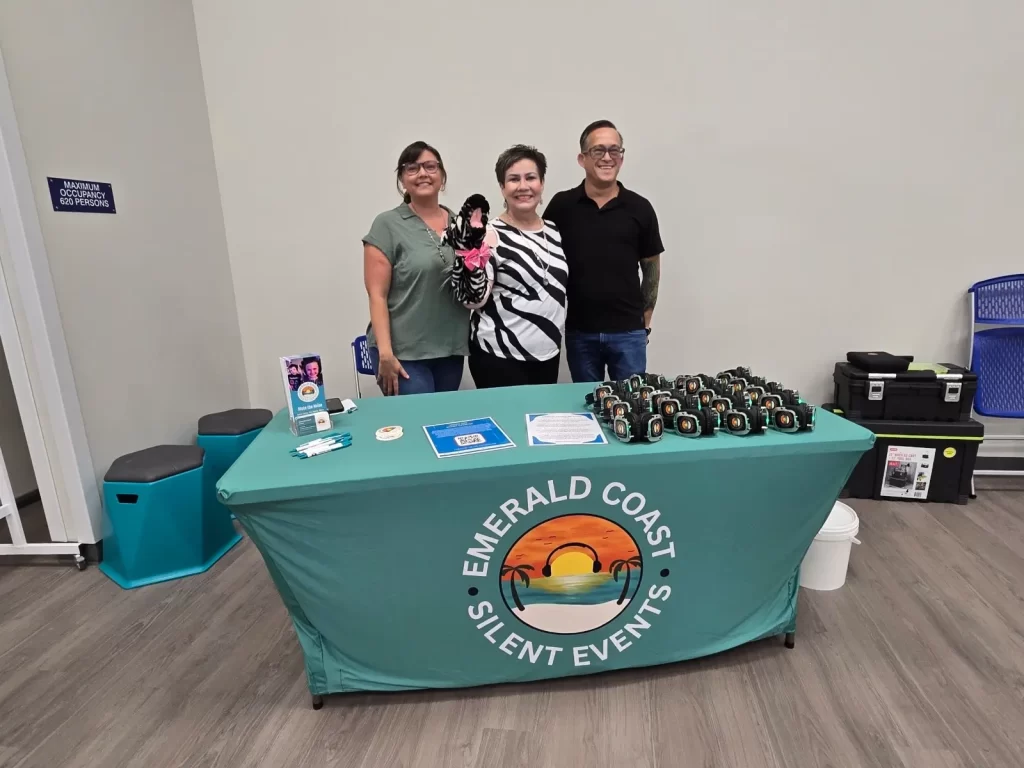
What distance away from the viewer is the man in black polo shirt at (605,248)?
6.79 feet

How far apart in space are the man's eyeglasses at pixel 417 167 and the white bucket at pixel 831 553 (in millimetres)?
1827

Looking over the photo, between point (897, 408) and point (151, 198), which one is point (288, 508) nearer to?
point (151, 198)

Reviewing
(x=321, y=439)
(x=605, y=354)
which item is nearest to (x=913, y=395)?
(x=605, y=354)

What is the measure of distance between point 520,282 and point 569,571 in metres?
0.97

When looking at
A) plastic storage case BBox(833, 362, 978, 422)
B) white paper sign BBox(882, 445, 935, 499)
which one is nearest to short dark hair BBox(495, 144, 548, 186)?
plastic storage case BBox(833, 362, 978, 422)

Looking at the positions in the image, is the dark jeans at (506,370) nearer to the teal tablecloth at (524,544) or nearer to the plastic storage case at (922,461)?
the teal tablecloth at (524,544)

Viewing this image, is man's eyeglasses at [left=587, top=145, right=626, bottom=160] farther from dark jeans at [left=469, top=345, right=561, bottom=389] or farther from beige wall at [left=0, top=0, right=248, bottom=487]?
beige wall at [left=0, top=0, right=248, bottom=487]

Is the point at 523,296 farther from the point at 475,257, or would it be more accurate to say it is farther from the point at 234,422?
the point at 234,422

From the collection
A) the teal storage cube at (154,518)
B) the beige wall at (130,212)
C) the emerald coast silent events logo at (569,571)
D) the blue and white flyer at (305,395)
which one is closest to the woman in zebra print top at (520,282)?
the blue and white flyer at (305,395)

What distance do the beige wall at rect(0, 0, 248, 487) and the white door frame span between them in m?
0.05

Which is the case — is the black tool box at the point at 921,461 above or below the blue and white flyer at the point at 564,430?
below

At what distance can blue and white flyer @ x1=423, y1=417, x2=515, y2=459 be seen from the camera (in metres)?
1.41

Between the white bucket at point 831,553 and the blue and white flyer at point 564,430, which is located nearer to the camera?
the blue and white flyer at point 564,430

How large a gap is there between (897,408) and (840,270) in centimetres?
74
